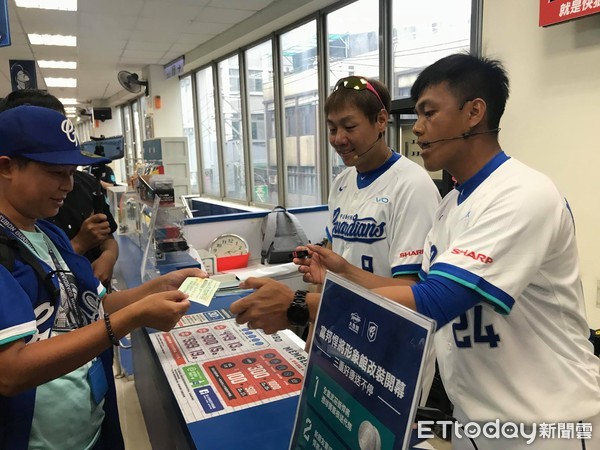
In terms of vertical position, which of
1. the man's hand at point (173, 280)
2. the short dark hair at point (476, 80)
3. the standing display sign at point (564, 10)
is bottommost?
the man's hand at point (173, 280)

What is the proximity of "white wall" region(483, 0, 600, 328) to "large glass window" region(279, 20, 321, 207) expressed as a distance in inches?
113

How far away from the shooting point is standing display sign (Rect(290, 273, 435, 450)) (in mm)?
649

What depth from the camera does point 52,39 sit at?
6.64 metres

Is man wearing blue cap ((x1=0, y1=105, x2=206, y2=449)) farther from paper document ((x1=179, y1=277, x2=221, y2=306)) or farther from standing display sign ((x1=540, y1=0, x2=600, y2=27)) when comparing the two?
standing display sign ((x1=540, y1=0, x2=600, y2=27))

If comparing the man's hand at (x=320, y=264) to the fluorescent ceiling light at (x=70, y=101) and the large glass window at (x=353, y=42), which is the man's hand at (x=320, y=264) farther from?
the fluorescent ceiling light at (x=70, y=101)

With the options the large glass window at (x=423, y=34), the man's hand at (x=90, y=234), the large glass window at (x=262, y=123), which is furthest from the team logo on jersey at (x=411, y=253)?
the large glass window at (x=262, y=123)

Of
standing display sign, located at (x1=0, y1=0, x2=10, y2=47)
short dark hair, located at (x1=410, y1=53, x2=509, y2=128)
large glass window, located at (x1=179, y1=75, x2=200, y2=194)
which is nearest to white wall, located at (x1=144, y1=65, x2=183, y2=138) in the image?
large glass window, located at (x1=179, y1=75, x2=200, y2=194)

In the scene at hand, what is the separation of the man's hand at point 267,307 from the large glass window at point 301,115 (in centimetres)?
443

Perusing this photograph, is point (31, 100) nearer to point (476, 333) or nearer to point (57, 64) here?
point (476, 333)

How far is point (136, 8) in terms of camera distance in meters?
5.28

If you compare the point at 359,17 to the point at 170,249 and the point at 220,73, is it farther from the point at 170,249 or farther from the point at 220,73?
the point at 220,73

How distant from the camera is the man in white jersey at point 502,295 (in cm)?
96

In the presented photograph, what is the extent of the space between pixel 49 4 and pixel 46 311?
5268mm

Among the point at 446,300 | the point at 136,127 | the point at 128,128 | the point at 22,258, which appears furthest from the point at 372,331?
the point at 128,128
